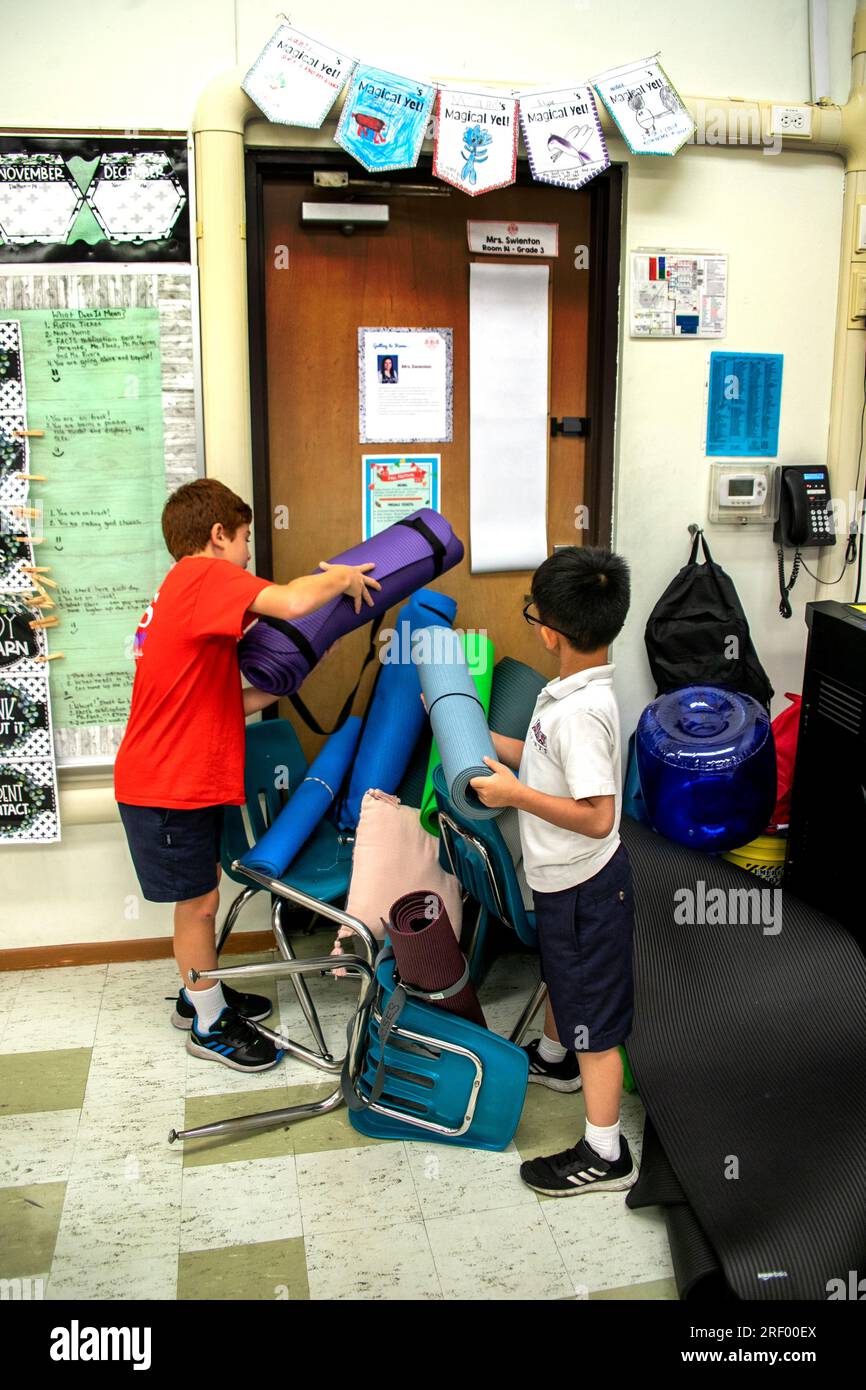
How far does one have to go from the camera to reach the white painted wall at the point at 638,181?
2611 millimetres

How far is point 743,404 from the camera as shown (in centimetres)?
301

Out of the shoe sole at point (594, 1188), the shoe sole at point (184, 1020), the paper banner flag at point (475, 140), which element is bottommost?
the shoe sole at point (594, 1188)

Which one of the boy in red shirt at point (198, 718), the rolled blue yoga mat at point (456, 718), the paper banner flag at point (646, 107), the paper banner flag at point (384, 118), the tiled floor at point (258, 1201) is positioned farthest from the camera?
the paper banner flag at point (646, 107)

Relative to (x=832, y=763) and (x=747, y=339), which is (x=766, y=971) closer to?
(x=832, y=763)

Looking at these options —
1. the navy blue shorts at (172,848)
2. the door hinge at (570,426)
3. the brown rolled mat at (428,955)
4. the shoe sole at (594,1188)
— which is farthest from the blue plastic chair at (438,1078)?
the door hinge at (570,426)

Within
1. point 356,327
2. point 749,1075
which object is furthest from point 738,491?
point 749,1075

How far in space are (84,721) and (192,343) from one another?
3.38ft

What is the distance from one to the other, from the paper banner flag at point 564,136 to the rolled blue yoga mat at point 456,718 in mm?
1212

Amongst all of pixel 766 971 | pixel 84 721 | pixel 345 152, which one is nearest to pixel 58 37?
pixel 345 152

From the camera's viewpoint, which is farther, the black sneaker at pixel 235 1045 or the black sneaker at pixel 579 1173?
the black sneaker at pixel 235 1045

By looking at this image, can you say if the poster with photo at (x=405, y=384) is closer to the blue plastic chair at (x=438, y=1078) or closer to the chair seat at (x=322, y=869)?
the chair seat at (x=322, y=869)

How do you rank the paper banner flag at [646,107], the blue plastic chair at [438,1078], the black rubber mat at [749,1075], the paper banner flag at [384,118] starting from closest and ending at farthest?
1. the black rubber mat at [749,1075]
2. the blue plastic chair at [438,1078]
3. the paper banner flag at [384,118]
4. the paper banner flag at [646,107]

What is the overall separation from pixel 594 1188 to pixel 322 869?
0.92 meters

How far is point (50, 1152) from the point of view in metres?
2.24
